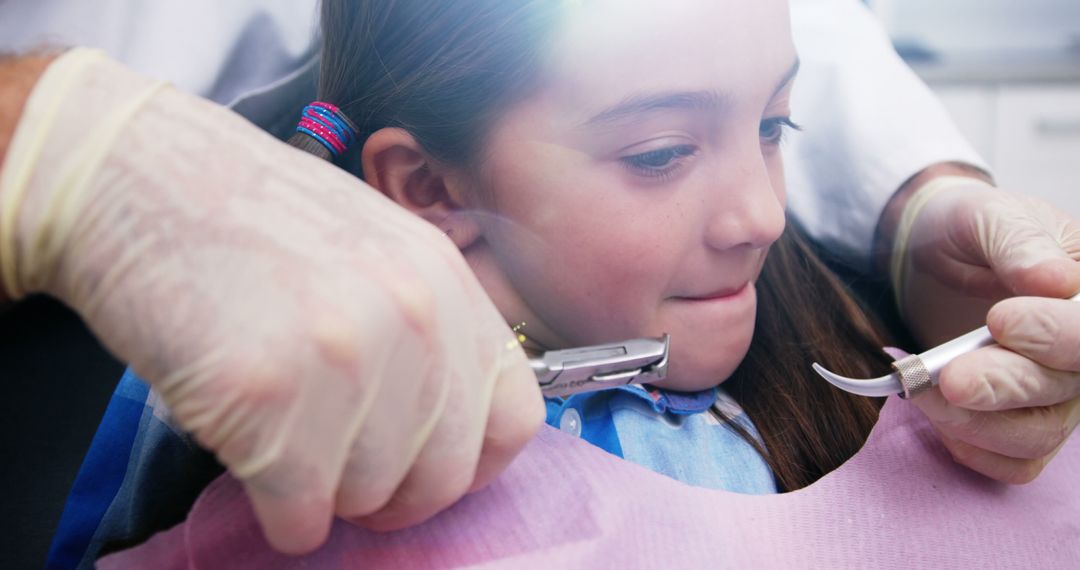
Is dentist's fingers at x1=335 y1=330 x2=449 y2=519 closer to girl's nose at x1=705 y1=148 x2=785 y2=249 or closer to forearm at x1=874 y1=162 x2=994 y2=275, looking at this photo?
girl's nose at x1=705 y1=148 x2=785 y2=249

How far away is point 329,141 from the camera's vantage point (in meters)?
0.60

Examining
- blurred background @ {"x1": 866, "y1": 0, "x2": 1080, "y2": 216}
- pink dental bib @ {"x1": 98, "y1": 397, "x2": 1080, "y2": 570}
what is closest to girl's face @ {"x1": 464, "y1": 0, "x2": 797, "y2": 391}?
pink dental bib @ {"x1": 98, "y1": 397, "x2": 1080, "y2": 570}

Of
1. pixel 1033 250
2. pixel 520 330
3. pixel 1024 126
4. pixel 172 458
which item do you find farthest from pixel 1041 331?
pixel 1024 126

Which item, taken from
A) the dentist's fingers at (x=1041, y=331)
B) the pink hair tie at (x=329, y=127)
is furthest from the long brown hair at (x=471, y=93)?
the dentist's fingers at (x=1041, y=331)

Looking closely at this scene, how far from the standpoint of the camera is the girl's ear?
64 cm

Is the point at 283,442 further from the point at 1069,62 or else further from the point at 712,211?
the point at 1069,62

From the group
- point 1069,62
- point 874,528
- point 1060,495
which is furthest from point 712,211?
point 1069,62

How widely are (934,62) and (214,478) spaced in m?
1.67

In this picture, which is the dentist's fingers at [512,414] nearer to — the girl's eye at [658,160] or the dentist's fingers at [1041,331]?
the girl's eye at [658,160]

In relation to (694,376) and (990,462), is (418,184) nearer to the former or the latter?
(694,376)

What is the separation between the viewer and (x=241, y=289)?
366mm

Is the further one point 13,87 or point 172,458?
point 172,458

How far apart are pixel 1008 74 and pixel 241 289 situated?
176cm

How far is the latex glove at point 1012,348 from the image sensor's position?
578 mm
